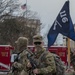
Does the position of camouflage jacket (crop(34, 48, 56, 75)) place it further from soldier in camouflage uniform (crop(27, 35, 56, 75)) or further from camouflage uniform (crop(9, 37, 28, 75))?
camouflage uniform (crop(9, 37, 28, 75))

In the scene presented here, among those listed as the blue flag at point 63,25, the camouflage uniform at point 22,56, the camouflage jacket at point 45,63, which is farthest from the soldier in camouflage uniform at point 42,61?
the blue flag at point 63,25

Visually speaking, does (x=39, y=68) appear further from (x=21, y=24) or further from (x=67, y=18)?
(x=21, y=24)

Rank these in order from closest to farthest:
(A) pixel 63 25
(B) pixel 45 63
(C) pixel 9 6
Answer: (B) pixel 45 63, (A) pixel 63 25, (C) pixel 9 6

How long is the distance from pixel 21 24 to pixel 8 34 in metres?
2.45

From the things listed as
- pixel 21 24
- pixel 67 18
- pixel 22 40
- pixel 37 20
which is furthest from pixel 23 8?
pixel 22 40

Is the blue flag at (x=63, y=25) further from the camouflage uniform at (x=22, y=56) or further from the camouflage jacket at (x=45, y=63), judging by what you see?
the camouflage jacket at (x=45, y=63)

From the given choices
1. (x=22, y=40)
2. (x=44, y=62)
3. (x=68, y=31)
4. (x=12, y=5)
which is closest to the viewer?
(x=44, y=62)

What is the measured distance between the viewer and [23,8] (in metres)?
58.0

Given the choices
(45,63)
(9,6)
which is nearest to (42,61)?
(45,63)

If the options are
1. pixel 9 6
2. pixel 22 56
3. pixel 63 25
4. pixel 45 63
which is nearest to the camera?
pixel 45 63

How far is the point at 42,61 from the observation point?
6484mm

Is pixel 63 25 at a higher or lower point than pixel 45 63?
higher

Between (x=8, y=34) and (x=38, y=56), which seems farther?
(x=8, y=34)

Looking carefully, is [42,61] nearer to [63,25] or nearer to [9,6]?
[63,25]
